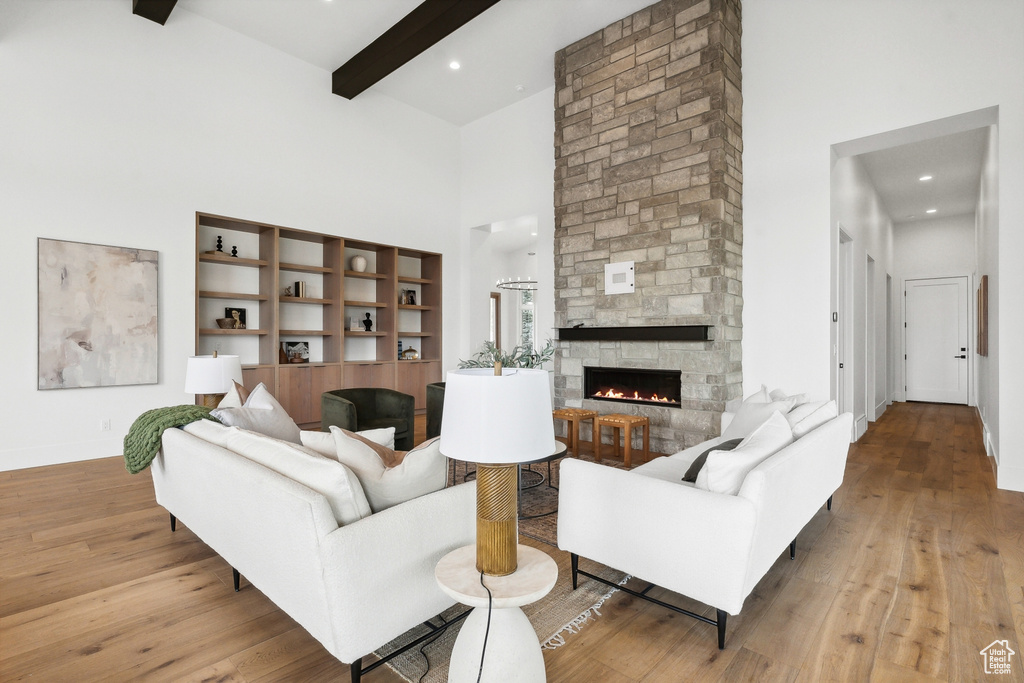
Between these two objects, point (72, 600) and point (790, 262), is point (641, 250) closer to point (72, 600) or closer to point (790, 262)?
point (790, 262)

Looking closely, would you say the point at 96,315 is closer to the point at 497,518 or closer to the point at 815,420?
the point at 497,518

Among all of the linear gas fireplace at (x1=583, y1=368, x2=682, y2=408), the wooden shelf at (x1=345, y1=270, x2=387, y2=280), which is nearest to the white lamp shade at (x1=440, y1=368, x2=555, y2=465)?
the linear gas fireplace at (x1=583, y1=368, x2=682, y2=408)

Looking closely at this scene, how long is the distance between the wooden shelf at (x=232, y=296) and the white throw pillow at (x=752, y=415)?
4.71m

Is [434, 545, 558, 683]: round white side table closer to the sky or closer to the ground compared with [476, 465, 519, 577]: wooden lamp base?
→ closer to the ground

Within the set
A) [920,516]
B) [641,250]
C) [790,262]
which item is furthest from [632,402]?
[920,516]

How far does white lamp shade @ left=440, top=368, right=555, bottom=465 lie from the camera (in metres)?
1.32

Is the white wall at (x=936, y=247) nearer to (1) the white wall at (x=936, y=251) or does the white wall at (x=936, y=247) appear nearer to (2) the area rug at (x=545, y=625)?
(1) the white wall at (x=936, y=251)

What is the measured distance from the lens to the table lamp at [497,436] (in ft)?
4.35

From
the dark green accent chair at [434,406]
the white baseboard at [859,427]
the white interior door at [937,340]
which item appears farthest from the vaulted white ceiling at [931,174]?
the dark green accent chair at [434,406]

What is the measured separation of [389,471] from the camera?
172 cm

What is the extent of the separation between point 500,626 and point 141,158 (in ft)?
17.2

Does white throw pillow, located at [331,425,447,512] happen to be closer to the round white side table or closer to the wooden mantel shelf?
the round white side table

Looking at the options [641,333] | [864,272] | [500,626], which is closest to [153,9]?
[641,333]

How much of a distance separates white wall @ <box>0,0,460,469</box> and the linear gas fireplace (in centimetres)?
331
